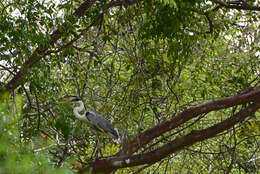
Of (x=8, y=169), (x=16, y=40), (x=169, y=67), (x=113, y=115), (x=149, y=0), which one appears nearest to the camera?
(x=8, y=169)

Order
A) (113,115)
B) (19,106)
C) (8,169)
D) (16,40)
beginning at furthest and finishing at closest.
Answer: (113,115), (16,40), (19,106), (8,169)

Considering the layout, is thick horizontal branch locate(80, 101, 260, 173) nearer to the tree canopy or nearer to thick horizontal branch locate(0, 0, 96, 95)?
the tree canopy

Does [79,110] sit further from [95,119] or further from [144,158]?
[144,158]

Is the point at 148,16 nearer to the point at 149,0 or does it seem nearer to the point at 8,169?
the point at 149,0

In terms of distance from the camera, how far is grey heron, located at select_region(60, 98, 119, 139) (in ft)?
11.4

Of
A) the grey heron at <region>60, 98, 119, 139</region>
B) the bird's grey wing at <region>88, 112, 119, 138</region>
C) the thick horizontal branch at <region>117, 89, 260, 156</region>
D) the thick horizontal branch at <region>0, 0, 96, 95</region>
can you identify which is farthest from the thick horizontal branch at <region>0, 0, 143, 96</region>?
the thick horizontal branch at <region>117, 89, 260, 156</region>

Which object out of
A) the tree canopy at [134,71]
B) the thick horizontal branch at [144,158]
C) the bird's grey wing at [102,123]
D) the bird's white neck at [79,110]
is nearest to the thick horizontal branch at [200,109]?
the tree canopy at [134,71]

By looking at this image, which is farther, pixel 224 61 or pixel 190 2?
pixel 224 61

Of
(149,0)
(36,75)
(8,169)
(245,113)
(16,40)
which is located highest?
(149,0)

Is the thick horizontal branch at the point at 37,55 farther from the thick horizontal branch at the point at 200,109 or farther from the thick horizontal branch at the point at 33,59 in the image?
the thick horizontal branch at the point at 200,109

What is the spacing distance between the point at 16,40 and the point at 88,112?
3.83 ft

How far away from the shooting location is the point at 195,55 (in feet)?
13.3

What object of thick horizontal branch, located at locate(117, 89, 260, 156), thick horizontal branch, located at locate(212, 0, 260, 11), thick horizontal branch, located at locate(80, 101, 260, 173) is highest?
thick horizontal branch, located at locate(212, 0, 260, 11)

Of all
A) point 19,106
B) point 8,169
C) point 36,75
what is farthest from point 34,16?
point 8,169
